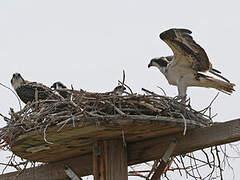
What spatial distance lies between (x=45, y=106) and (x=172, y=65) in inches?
97.4

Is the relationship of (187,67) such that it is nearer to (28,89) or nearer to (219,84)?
(219,84)

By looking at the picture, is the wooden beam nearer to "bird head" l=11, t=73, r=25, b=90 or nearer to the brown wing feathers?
the brown wing feathers

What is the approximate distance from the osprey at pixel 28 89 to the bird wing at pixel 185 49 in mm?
1410

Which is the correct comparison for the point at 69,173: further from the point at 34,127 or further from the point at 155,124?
the point at 155,124

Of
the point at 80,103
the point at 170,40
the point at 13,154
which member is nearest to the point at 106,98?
the point at 80,103

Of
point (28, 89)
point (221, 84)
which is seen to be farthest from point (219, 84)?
point (28, 89)

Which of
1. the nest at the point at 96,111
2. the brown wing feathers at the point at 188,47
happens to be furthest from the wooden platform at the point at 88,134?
the brown wing feathers at the point at 188,47

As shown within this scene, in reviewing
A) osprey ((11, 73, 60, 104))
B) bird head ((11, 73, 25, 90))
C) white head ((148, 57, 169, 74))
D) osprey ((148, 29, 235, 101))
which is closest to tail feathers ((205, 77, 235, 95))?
osprey ((148, 29, 235, 101))

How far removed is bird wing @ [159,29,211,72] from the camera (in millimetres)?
6181

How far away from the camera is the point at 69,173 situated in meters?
5.19

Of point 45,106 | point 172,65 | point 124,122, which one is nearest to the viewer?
point 124,122

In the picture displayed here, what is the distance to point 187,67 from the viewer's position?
698cm

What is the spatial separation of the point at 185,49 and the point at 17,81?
263cm

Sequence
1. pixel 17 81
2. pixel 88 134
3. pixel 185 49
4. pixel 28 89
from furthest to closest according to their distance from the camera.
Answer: pixel 17 81, pixel 28 89, pixel 185 49, pixel 88 134
